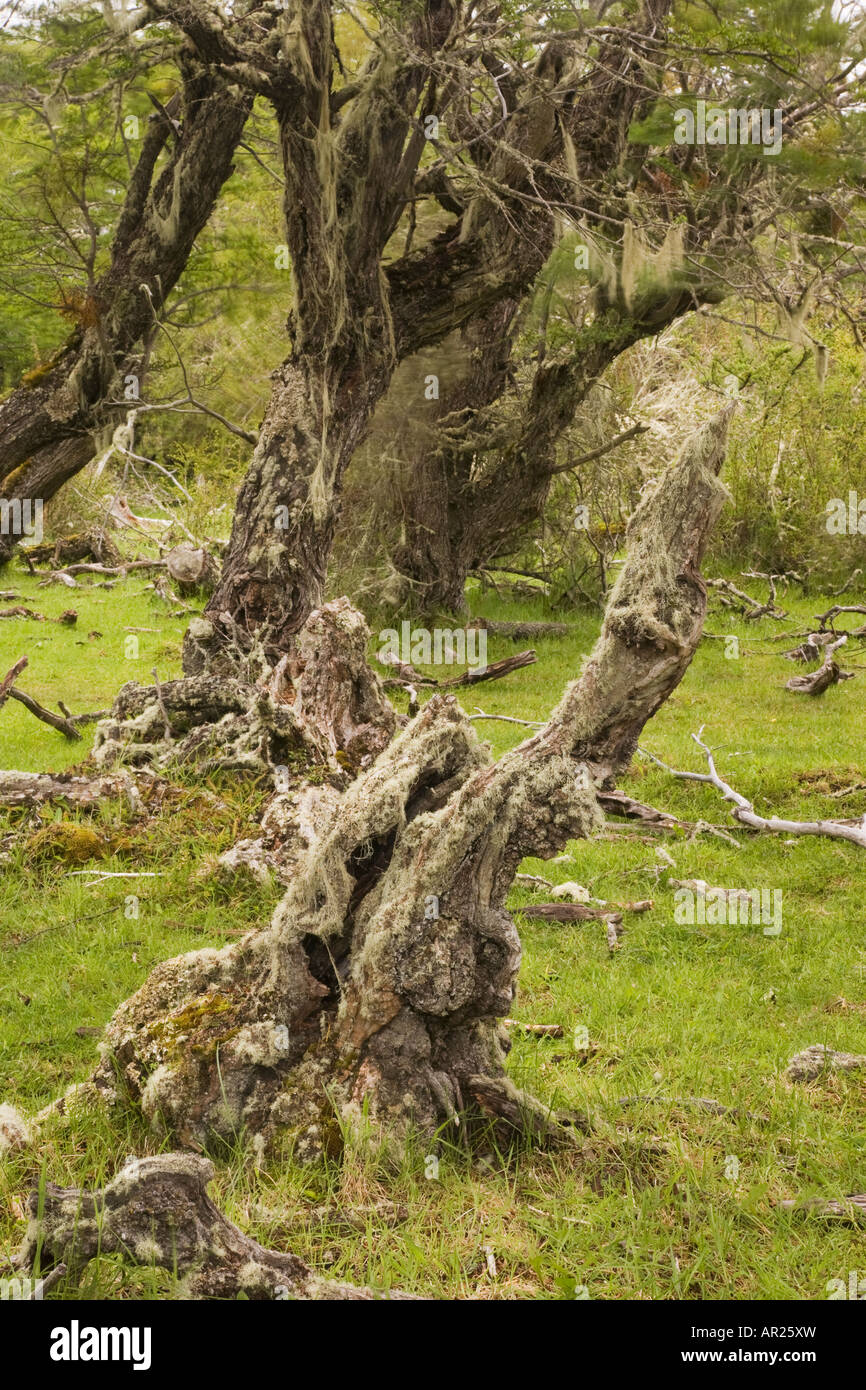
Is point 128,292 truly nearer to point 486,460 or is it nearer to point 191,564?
point 191,564

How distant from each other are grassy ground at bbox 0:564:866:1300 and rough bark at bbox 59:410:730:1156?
161 mm

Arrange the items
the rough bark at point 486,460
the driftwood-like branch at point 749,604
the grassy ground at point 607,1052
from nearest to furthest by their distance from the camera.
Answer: the grassy ground at point 607,1052 → the rough bark at point 486,460 → the driftwood-like branch at point 749,604

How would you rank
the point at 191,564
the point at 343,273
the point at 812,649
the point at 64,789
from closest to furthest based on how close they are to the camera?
the point at 64,789 < the point at 343,273 < the point at 812,649 < the point at 191,564

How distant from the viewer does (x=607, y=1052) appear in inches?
180

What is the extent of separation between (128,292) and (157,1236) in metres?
5.43

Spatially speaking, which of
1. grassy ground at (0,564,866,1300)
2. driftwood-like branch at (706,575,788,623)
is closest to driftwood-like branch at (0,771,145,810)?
grassy ground at (0,564,866,1300)

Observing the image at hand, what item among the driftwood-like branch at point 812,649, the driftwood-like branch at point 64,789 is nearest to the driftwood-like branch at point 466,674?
the driftwood-like branch at point 812,649

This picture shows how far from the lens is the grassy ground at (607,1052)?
125 inches

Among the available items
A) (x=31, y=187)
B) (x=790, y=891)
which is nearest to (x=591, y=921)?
(x=790, y=891)

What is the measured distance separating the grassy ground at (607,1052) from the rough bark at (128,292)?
202 cm

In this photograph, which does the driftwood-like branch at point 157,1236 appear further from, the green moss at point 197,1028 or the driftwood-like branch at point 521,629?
the driftwood-like branch at point 521,629

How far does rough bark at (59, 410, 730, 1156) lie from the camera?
355 cm

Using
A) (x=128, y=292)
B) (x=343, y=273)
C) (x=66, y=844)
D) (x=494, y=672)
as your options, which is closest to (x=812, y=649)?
(x=494, y=672)

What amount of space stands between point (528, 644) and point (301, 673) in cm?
598
